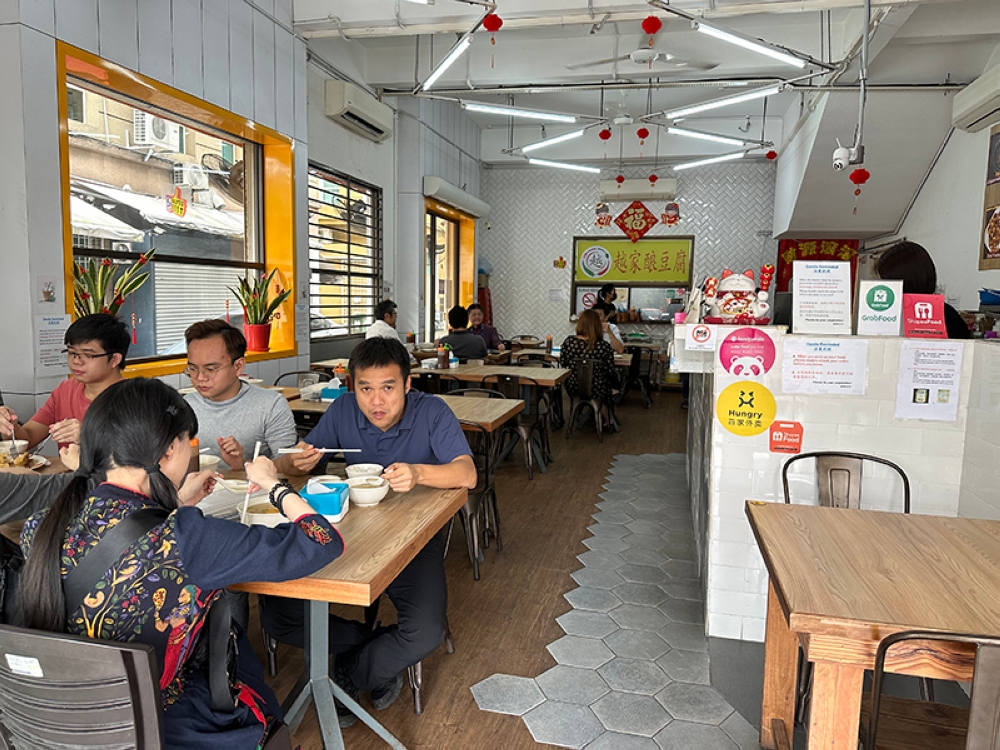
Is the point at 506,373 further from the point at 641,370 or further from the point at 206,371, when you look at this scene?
the point at 641,370

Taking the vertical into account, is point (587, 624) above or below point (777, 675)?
below

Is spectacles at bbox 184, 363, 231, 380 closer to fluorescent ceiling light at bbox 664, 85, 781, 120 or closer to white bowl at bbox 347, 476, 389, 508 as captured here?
white bowl at bbox 347, 476, 389, 508

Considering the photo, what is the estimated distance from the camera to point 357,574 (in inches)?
59.2

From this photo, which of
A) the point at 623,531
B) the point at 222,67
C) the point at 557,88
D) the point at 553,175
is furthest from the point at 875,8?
the point at 553,175

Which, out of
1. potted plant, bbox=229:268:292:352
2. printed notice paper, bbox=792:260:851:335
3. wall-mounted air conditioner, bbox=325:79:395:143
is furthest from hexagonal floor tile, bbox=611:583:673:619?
wall-mounted air conditioner, bbox=325:79:395:143

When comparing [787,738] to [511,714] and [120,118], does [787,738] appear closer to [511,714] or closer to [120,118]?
[511,714]

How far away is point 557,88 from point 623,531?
Result: 4645mm

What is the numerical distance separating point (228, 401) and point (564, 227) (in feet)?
30.8

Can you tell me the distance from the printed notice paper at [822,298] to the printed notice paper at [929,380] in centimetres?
25

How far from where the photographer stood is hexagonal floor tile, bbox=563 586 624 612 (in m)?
3.17

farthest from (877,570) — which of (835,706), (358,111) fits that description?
(358,111)

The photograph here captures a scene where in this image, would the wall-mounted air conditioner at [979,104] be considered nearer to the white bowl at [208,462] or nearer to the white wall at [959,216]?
the white wall at [959,216]

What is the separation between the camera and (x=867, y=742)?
1.36 meters

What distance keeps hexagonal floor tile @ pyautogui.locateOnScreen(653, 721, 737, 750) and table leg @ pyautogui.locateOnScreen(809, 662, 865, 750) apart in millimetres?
773
